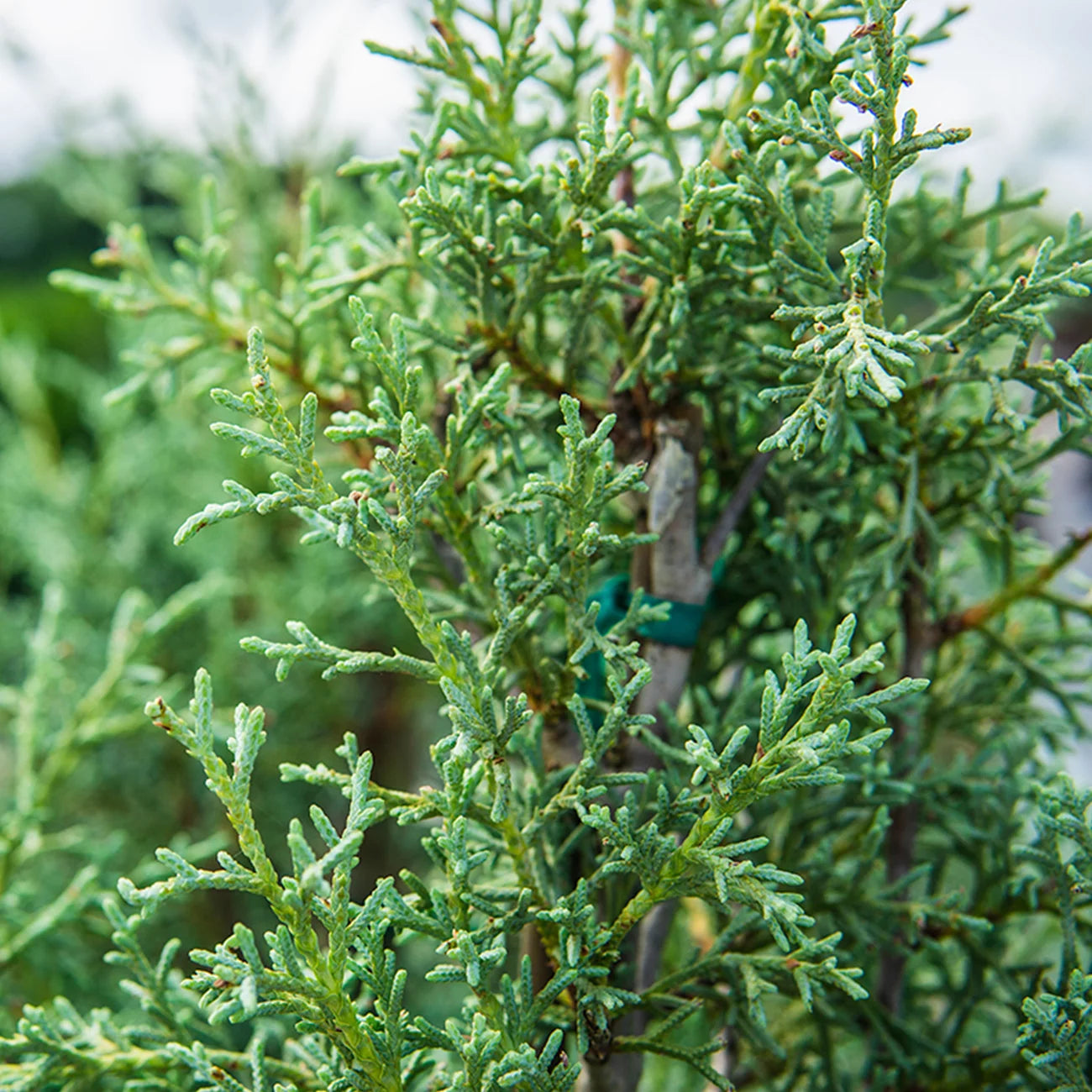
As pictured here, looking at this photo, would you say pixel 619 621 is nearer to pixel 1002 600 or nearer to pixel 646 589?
pixel 646 589

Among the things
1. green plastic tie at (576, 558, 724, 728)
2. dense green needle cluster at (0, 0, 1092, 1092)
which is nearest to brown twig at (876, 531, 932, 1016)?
dense green needle cluster at (0, 0, 1092, 1092)

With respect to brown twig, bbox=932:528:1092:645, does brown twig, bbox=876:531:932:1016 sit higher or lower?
lower

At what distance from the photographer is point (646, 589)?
114 cm

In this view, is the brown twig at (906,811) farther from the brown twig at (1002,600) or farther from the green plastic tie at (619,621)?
the green plastic tie at (619,621)

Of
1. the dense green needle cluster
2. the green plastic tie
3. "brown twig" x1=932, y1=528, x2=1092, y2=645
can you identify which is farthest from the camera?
"brown twig" x1=932, y1=528, x2=1092, y2=645

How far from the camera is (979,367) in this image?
1.01m

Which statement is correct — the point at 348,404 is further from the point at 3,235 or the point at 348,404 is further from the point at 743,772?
the point at 3,235

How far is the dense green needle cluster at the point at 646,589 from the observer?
826mm

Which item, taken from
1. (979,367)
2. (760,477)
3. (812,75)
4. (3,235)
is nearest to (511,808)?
(760,477)

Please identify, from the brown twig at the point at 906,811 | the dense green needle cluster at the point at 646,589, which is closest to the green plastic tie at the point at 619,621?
the dense green needle cluster at the point at 646,589

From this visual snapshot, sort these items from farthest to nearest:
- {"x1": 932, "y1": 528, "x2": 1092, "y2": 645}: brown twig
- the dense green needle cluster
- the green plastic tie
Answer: {"x1": 932, "y1": 528, "x2": 1092, "y2": 645}: brown twig
the green plastic tie
the dense green needle cluster

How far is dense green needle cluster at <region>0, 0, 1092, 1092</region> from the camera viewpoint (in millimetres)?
826

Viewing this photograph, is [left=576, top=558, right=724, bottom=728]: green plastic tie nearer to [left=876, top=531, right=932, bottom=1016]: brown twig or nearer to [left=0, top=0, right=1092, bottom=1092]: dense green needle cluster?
[left=0, top=0, right=1092, bottom=1092]: dense green needle cluster

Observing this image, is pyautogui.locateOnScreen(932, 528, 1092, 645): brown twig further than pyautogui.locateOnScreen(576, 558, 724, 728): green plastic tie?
Yes
